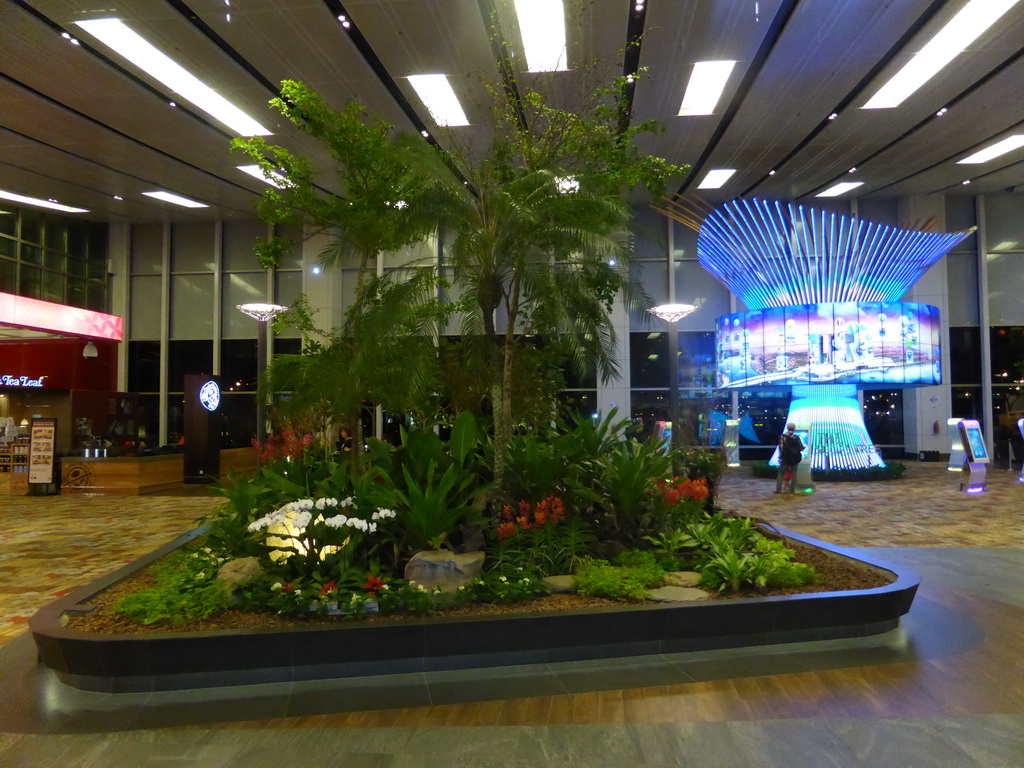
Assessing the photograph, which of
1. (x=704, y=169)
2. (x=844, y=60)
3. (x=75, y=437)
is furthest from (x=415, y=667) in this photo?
(x=75, y=437)

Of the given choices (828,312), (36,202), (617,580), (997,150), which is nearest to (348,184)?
(617,580)

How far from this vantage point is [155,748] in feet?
12.0

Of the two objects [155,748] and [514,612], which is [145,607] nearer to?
[155,748]

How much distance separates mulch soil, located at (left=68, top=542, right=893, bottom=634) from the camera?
15.9 ft

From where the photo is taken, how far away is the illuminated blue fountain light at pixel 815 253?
55.5 feet

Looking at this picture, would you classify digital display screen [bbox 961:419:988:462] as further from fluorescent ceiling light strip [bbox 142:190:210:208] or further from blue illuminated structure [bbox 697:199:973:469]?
fluorescent ceiling light strip [bbox 142:190:210:208]

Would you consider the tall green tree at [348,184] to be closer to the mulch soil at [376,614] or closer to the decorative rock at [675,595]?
the mulch soil at [376,614]

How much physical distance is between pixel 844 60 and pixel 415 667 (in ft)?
39.7

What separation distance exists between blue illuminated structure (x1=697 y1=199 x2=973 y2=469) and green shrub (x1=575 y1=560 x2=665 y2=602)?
12.7 meters

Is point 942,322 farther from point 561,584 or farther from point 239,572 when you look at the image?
point 239,572

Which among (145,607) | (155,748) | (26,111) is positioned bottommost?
(155,748)

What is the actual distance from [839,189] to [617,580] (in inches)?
723

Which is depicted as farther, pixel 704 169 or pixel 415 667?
pixel 704 169

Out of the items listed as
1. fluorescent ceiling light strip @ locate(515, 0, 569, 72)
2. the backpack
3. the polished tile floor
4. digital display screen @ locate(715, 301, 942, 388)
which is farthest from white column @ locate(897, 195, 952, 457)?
the polished tile floor
